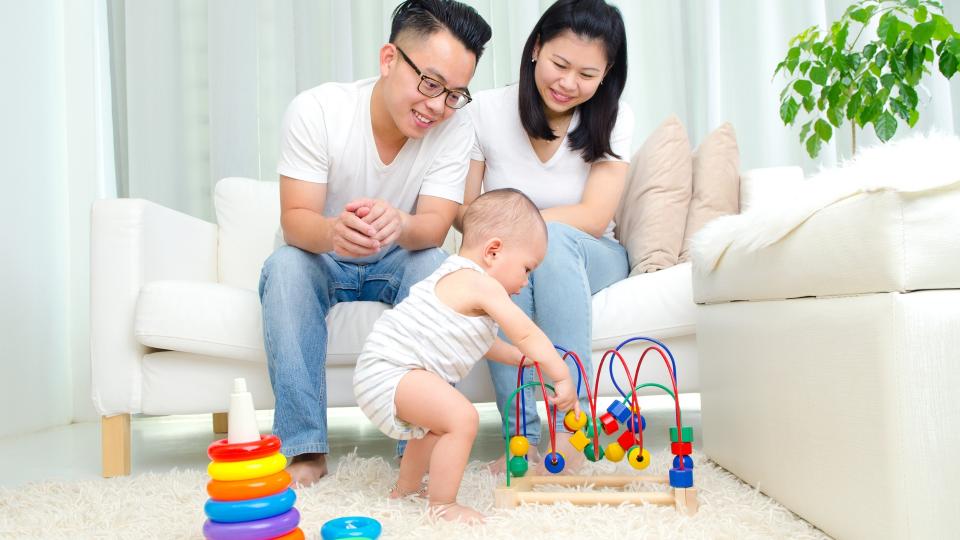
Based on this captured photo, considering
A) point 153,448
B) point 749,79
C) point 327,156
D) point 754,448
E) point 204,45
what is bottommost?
point 153,448

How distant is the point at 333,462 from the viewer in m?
1.84

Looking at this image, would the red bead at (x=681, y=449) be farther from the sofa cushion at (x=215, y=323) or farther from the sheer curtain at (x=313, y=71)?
the sheer curtain at (x=313, y=71)

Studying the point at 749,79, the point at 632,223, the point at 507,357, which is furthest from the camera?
the point at 749,79

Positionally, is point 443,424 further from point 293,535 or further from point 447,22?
point 447,22

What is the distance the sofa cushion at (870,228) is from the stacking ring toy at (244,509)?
80cm

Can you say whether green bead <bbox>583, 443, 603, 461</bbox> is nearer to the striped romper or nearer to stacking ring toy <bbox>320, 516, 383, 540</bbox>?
the striped romper

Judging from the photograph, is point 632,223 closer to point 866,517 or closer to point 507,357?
point 507,357

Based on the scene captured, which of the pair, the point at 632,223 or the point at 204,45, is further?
the point at 204,45

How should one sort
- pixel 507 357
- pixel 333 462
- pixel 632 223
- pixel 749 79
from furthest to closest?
pixel 749 79 < pixel 632 223 < pixel 333 462 < pixel 507 357

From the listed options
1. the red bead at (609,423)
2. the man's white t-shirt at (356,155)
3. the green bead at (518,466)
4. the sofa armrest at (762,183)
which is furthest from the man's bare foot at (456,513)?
the sofa armrest at (762,183)

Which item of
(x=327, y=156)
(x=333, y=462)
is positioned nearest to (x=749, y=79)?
(x=327, y=156)

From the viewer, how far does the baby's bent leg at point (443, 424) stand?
127 cm

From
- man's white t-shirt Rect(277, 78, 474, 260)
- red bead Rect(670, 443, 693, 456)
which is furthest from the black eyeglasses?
red bead Rect(670, 443, 693, 456)

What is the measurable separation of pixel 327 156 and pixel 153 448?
1076mm
